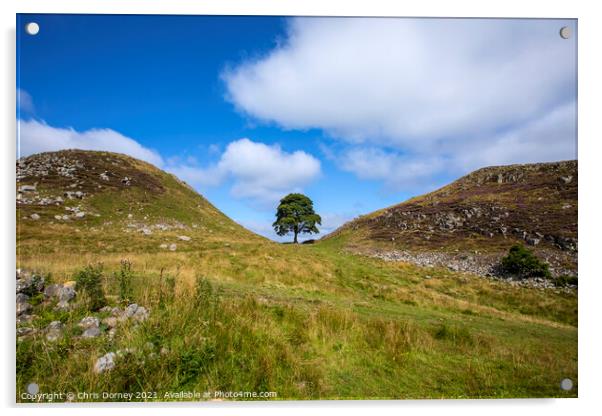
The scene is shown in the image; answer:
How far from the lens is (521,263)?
986 cm

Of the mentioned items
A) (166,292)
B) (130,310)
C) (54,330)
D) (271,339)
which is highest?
(166,292)

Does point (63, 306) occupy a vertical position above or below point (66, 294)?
below

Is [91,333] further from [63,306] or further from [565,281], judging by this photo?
[565,281]

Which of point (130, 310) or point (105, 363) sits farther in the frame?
point (130, 310)

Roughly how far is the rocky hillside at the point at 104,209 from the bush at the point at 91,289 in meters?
1.33

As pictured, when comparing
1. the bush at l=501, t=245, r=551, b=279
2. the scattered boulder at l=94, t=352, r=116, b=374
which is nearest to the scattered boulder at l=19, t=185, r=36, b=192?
the scattered boulder at l=94, t=352, r=116, b=374

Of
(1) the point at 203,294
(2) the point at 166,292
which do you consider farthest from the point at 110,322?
(1) the point at 203,294

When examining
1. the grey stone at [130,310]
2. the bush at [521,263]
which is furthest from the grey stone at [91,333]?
the bush at [521,263]

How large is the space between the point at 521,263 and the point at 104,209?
1822 cm

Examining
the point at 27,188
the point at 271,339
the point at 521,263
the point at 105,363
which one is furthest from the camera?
the point at 521,263

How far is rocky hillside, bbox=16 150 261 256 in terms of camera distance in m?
6.61

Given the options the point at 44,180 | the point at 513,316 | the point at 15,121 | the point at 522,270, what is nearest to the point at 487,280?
the point at 522,270

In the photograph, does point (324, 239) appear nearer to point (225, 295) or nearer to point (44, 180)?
point (225, 295)
